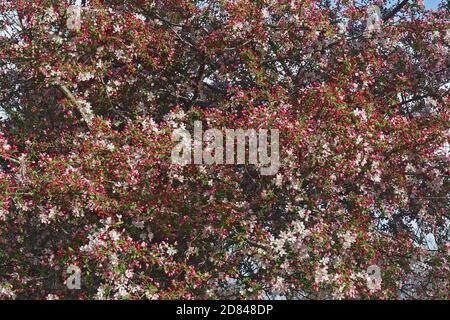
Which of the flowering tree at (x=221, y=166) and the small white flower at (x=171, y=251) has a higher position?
the flowering tree at (x=221, y=166)

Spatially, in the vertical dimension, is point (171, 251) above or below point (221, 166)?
below

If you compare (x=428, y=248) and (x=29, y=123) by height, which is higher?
(x=29, y=123)

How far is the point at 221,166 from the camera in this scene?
315 inches

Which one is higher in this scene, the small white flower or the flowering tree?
the flowering tree

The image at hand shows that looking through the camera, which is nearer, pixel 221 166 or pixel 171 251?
pixel 171 251

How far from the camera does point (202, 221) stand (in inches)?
312

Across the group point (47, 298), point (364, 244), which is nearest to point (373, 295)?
point (364, 244)

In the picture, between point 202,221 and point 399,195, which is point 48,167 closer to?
point 202,221

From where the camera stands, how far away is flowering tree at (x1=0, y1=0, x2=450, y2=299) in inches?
302

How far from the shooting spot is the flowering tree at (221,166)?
7.68 meters
